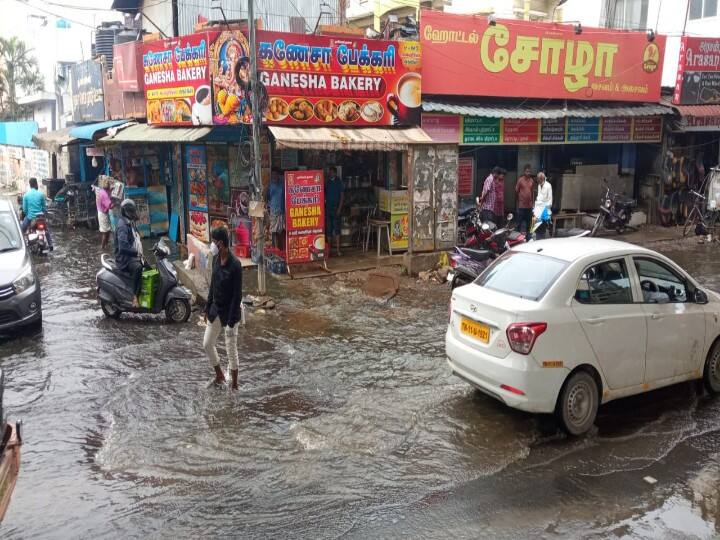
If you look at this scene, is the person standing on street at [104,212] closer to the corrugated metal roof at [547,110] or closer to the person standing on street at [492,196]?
the corrugated metal roof at [547,110]

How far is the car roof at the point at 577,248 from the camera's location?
6319 mm

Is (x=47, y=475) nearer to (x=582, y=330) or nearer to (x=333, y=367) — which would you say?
(x=333, y=367)

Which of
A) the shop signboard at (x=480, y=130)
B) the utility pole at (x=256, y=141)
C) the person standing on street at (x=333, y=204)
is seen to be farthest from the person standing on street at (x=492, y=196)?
the utility pole at (x=256, y=141)

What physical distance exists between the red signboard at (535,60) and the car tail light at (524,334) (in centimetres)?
909

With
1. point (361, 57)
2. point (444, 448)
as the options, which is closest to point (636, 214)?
point (361, 57)

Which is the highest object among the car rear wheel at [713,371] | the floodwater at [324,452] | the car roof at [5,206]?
the car roof at [5,206]

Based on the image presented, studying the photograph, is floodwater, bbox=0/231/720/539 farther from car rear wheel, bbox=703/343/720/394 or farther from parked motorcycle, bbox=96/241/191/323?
parked motorcycle, bbox=96/241/191/323

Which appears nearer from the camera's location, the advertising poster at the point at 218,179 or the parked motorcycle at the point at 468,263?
the parked motorcycle at the point at 468,263

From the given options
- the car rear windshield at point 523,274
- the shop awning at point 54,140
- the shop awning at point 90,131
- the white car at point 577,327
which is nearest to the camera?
the white car at point 577,327

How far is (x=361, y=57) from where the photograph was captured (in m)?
12.9

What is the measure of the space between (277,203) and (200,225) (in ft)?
10.6

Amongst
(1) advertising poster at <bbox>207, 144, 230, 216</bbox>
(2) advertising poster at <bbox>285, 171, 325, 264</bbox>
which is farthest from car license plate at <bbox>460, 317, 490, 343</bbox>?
(1) advertising poster at <bbox>207, 144, 230, 216</bbox>

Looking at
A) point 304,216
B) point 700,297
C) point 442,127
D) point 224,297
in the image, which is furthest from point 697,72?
point 224,297

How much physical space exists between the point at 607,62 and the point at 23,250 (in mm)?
13857
